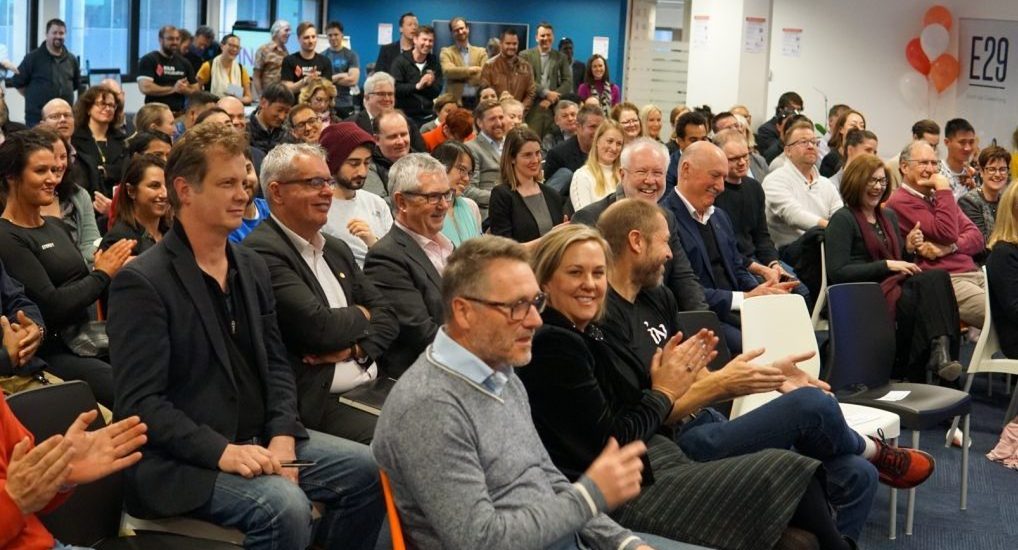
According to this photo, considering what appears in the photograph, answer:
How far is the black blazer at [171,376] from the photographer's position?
2.77m

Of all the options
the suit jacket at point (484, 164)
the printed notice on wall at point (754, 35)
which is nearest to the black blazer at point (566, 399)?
the suit jacket at point (484, 164)

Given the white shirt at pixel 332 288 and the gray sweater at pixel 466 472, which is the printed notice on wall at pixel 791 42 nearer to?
the white shirt at pixel 332 288

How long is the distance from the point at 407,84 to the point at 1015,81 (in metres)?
5.43

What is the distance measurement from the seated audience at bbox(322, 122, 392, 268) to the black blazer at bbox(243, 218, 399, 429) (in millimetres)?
1064

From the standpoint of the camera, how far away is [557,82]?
12.0 m

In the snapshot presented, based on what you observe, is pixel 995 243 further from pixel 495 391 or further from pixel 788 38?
pixel 788 38

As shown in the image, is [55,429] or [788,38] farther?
[788,38]

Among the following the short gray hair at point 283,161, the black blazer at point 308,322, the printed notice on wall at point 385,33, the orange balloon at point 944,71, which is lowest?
the black blazer at point 308,322

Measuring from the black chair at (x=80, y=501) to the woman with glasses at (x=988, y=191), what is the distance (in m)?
5.55

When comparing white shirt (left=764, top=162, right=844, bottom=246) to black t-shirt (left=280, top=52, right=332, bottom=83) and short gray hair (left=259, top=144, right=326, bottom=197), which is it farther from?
black t-shirt (left=280, top=52, right=332, bottom=83)

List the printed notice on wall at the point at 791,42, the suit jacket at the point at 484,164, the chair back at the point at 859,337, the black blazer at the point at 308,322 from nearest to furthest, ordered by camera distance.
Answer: the black blazer at the point at 308,322
the chair back at the point at 859,337
the suit jacket at the point at 484,164
the printed notice on wall at the point at 791,42

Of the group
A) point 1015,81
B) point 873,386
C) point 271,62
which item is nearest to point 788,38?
point 1015,81

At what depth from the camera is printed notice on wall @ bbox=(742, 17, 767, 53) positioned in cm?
1196

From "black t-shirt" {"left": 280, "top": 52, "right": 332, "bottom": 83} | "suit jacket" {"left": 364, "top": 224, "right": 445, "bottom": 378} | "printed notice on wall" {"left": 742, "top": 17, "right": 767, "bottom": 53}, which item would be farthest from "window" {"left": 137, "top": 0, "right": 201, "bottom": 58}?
"suit jacket" {"left": 364, "top": 224, "right": 445, "bottom": 378}
